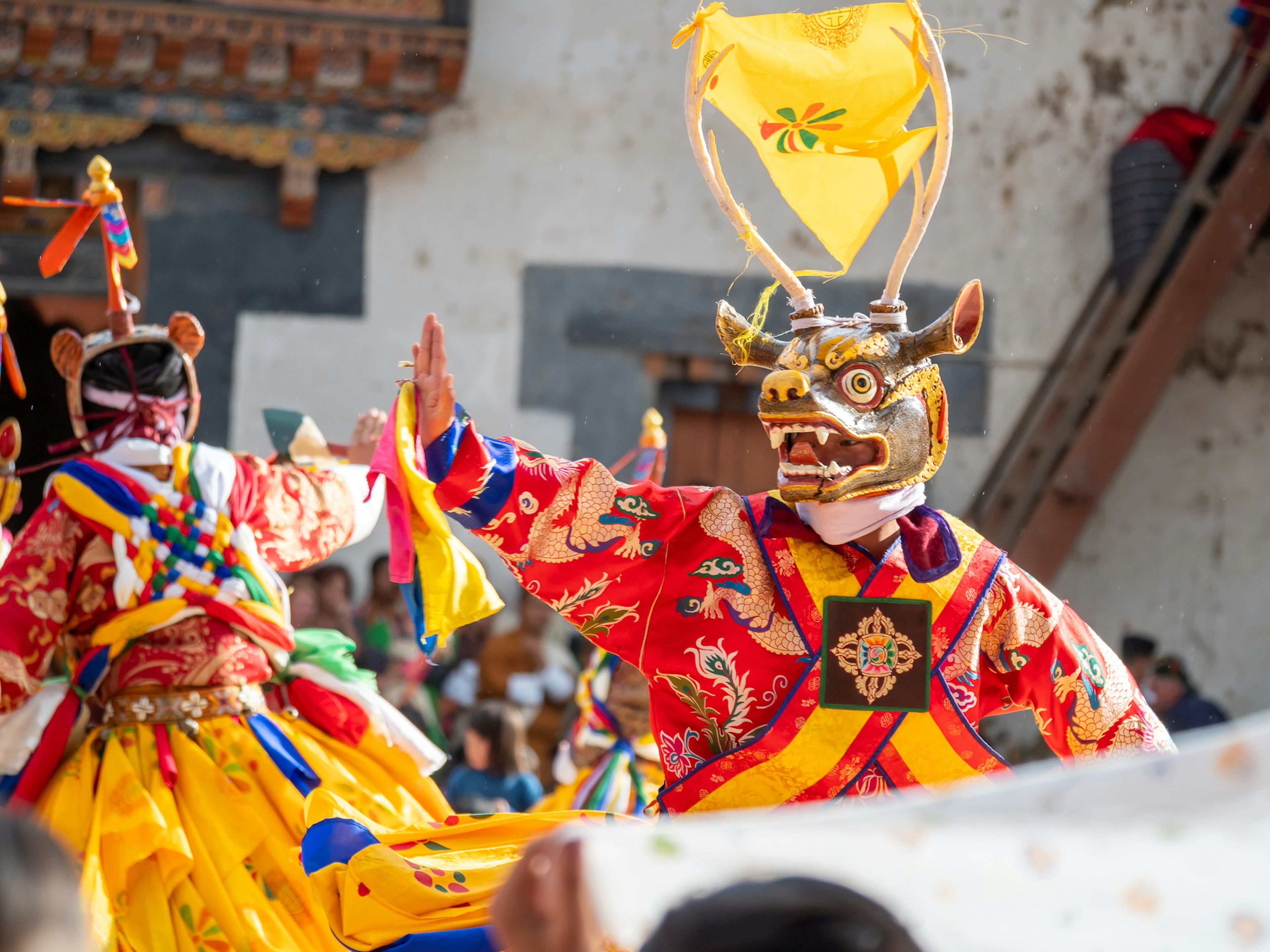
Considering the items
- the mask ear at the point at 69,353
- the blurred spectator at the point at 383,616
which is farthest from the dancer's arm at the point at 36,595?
the blurred spectator at the point at 383,616

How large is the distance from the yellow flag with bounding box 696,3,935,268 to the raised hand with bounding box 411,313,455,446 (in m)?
0.74

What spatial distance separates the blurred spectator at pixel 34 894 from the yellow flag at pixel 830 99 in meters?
1.93

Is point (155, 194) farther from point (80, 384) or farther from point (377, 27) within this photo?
point (80, 384)

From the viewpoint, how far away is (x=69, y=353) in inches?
130

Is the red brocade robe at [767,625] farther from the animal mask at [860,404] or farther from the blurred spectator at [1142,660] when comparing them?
the blurred spectator at [1142,660]

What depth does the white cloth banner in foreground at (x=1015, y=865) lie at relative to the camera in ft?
3.96

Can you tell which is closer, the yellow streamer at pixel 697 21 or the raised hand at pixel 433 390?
the raised hand at pixel 433 390

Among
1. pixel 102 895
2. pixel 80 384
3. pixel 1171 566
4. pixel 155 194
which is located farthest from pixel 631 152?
pixel 102 895

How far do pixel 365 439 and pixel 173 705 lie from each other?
76cm

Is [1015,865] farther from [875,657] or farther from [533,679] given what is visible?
[533,679]

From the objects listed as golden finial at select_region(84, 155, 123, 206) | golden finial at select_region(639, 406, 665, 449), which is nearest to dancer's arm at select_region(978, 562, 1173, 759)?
golden finial at select_region(639, 406, 665, 449)

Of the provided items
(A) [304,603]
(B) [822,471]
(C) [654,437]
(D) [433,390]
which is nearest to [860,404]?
(B) [822,471]

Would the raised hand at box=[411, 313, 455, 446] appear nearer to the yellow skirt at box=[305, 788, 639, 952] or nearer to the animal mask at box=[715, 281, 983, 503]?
the animal mask at box=[715, 281, 983, 503]

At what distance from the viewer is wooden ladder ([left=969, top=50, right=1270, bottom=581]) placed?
6.79m
